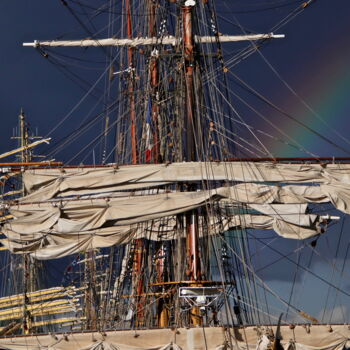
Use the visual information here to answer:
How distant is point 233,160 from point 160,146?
310 inches

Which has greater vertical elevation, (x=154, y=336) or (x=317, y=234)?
(x=317, y=234)

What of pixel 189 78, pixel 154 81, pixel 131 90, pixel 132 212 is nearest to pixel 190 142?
pixel 189 78

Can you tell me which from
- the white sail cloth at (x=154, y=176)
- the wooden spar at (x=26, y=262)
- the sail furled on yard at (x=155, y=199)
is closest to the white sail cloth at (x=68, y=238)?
the sail furled on yard at (x=155, y=199)

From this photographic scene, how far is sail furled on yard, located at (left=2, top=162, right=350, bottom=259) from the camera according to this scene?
35906 mm

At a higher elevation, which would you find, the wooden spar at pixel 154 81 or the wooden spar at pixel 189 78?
the wooden spar at pixel 154 81

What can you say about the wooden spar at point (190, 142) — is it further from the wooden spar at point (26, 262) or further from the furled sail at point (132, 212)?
the wooden spar at point (26, 262)

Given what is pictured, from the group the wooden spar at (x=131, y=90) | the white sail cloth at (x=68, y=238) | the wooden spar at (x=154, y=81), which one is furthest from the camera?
the wooden spar at (x=131, y=90)

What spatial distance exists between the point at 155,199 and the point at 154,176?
1496 millimetres

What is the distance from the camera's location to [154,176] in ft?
121

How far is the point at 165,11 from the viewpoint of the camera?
46.6 m

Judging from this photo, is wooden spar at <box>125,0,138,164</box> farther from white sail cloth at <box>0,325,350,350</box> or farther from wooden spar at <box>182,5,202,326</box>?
white sail cloth at <box>0,325,350,350</box>

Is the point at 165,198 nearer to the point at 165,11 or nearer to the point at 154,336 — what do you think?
the point at 154,336

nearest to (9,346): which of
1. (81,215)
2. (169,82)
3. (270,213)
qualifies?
(81,215)

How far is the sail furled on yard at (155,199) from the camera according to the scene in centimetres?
3591
